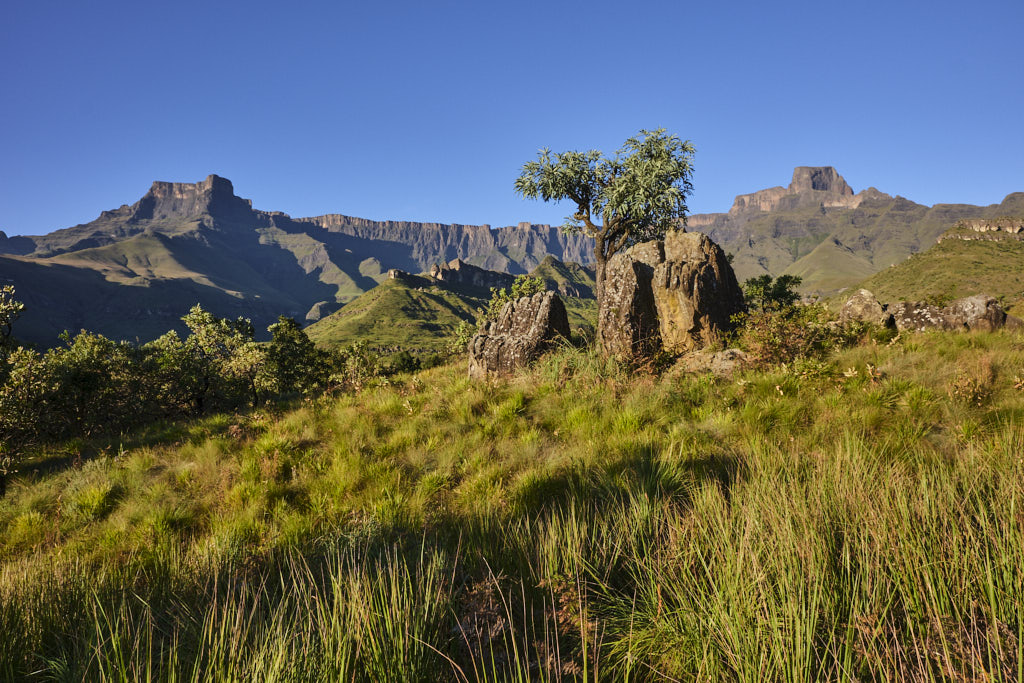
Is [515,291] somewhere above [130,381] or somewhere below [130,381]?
above

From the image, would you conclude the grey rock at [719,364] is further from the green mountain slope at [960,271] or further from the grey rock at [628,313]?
the green mountain slope at [960,271]

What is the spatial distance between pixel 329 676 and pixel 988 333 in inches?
537

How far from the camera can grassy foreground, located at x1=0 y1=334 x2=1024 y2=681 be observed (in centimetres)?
159

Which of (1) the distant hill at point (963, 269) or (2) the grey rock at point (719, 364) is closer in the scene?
(2) the grey rock at point (719, 364)

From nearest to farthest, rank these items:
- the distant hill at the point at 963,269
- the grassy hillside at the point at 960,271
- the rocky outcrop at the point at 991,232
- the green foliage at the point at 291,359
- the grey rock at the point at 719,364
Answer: the grey rock at the point at 719,364
the green foliage at the point at 291,359
the grassy hillside at the point at 960,271
the distant hill at the point at 963,269
the rocky outcrop at the point at 991,232

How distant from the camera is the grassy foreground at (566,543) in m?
1.59

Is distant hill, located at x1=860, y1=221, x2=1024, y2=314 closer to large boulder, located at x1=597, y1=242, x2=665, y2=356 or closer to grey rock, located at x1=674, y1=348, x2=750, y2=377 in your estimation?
large boulder, located at x1=597, y1=242, x2=665, y2=356

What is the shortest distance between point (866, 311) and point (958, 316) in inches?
76.9

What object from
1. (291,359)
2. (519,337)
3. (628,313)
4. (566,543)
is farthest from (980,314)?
(291,359)

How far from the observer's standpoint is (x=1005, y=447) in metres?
2.98

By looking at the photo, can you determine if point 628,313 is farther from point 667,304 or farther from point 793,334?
point 793,334

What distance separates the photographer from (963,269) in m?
97.9

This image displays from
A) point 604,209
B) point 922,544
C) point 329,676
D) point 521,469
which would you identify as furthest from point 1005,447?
point 604,209

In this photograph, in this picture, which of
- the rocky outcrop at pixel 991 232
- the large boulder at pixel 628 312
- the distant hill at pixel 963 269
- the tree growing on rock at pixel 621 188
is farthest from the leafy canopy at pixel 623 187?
the rocky outcrop at pixel 991 232
